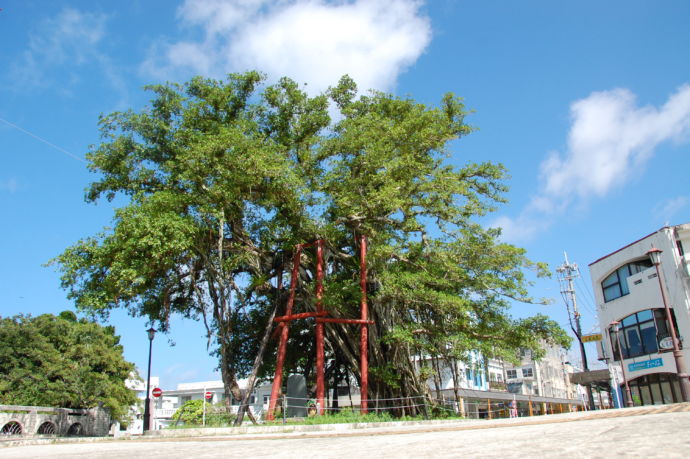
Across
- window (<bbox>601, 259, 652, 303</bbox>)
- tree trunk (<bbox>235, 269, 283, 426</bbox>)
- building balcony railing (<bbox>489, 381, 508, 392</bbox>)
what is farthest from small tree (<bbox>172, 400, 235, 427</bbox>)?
building balcony railing (<bbox>489, 381, 508, 392</bbox>)

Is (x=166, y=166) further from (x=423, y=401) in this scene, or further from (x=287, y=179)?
(x=423, y=401)

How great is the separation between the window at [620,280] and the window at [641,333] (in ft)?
5.61

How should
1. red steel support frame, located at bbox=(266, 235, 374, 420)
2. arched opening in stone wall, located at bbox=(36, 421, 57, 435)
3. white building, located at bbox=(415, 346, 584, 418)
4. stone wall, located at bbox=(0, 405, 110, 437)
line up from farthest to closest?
white building, located at bbox=(415, 346, 584, 418) < arched opening in stone wall, located at bbox=(36, 421, 57, 435) < stone wall, located at bbox=(0, 405, 110, 437) < red steel support frame, located at bbox=(266, 235, 374, 420)

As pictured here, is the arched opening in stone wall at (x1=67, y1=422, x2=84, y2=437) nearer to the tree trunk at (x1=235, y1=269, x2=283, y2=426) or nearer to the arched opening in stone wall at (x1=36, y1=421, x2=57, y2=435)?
the arched opening in stone wall at (x1=36, y1=421, x2=57, y2=435)

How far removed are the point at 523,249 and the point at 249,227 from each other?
1060cm

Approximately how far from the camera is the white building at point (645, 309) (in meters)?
23.2

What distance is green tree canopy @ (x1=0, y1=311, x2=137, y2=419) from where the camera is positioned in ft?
76.9

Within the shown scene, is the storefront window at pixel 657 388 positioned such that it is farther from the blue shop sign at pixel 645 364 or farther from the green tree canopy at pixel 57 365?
the green tree canopy at pixel 57 365

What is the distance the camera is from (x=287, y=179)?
16406 mm

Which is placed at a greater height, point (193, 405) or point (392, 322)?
point (392, 322)

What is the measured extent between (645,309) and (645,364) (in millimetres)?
2816

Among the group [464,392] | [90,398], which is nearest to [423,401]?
[464,392]

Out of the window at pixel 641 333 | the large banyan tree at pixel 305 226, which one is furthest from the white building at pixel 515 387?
the large banyan tree at pixel 305 226

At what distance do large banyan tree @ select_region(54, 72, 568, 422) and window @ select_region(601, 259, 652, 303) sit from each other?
11.7 m
